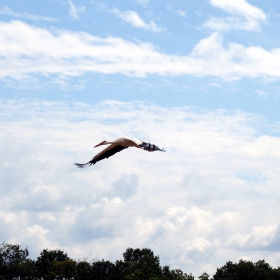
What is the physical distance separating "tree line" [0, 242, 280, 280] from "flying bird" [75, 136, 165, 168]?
6303cm

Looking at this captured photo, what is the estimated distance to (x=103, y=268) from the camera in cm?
10619

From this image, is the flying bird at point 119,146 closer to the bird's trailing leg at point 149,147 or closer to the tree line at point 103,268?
the bird's trailing leg at point 149,147

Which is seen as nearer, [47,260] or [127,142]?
[127,142]

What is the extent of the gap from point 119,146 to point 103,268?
79.0 m

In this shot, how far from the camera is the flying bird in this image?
2449 cm

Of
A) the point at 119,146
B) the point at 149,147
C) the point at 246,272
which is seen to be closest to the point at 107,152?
the point at 119,146

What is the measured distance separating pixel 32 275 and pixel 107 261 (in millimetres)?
11898

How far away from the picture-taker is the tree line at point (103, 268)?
3720 inches

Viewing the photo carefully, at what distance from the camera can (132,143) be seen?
88.1 feet

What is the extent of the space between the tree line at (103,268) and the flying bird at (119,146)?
63028 millimetres

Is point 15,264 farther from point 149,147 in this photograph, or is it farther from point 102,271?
point 149,147

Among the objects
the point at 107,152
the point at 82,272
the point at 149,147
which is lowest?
the point at 149,147

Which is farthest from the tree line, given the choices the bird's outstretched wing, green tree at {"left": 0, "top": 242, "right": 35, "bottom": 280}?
the bird's outstretched wing

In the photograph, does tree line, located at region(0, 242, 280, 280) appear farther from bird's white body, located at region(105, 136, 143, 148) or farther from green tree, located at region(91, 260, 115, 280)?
bird's white body, located at region(105, 136, 143, 148)
